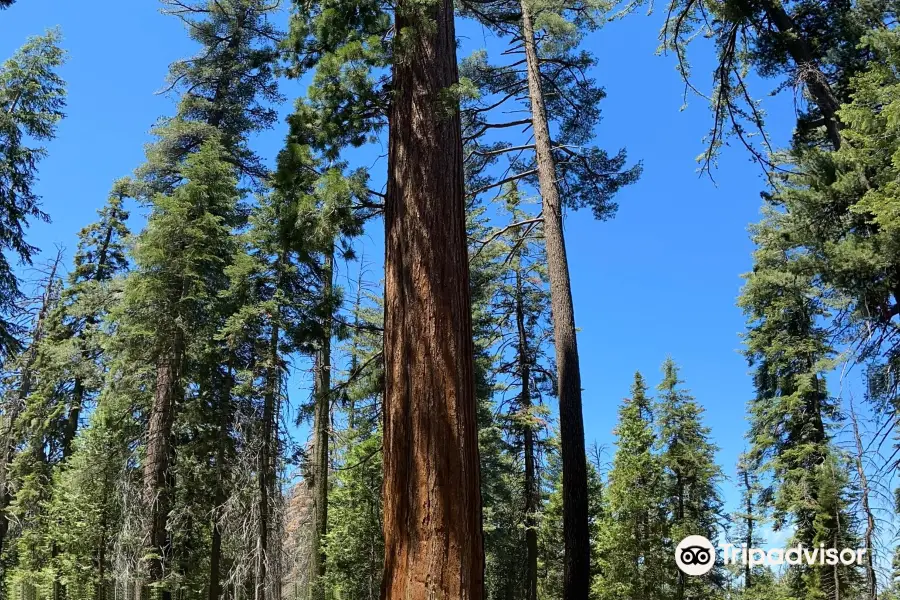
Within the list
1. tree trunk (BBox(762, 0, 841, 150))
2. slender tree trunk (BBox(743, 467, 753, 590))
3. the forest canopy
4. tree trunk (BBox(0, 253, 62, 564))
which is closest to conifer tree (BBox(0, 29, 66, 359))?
the forest canopy

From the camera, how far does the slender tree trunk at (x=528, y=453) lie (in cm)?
1529

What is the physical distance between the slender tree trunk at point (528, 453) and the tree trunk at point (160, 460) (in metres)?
8.60

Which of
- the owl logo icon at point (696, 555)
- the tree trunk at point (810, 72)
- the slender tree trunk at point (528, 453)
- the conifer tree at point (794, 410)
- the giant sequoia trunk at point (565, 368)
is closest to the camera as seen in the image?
the giant sequoia trunk at point (565, 368)

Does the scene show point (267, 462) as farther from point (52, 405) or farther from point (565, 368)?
point (52, 405)

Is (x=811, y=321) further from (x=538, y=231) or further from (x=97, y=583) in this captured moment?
(x=97, y=583)

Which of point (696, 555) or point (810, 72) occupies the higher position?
point (810, 72)

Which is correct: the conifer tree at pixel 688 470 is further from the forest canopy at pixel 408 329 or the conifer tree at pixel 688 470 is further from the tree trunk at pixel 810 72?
the tree trunk at pixel 810 72

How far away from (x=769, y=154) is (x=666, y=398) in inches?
736

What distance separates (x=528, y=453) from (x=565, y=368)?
993 cm

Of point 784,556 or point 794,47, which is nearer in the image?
point 794,47

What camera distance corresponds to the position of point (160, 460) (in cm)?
1002

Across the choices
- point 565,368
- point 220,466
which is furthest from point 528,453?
point 565,368

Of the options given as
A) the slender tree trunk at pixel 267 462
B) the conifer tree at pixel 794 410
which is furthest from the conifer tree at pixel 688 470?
the slender tree trunk at pixel 267 462

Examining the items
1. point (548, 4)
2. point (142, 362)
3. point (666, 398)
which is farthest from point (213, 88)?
point (666, 398)
